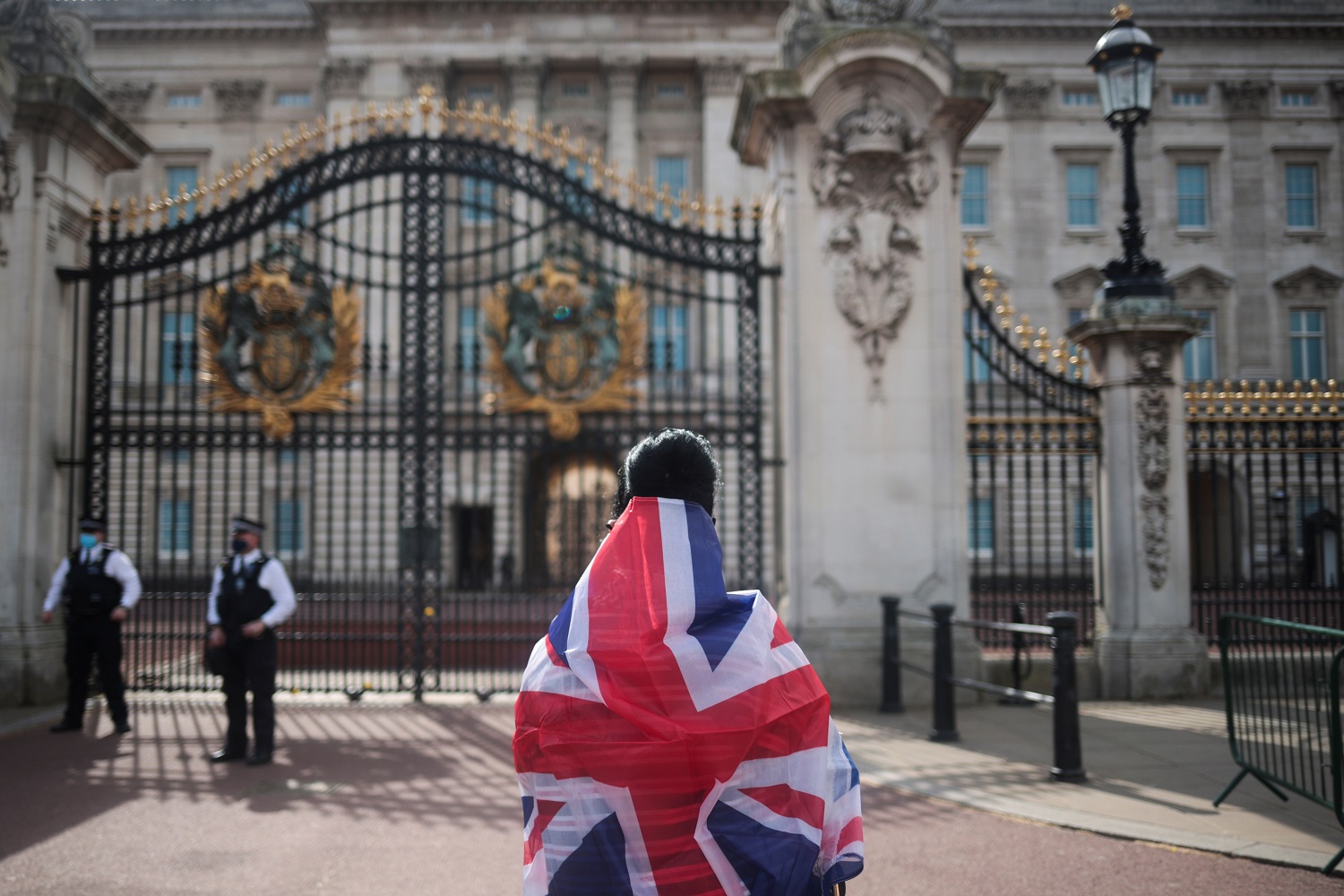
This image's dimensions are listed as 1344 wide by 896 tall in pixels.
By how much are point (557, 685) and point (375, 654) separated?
1276 cm

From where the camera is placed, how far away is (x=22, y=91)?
9.81 metres

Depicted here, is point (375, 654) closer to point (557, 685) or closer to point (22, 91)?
point (22, 91)

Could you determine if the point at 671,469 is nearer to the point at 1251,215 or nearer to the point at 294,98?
the point at 1251,215

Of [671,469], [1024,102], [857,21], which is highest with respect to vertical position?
[1024,102]

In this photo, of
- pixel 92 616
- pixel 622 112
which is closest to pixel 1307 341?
pixel 622 112

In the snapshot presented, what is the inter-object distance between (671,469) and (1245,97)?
3576cm

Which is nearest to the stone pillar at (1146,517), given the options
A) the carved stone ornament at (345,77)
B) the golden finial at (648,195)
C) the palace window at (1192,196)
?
the golden finial at (648,195)

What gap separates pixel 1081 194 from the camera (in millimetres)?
32562

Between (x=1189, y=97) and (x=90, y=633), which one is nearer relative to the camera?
(x=90, y=633)

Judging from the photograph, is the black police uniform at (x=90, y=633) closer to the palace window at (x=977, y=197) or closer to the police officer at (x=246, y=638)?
the police officer at (x=246, y=638)

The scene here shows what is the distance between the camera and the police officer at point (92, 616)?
28.5 ft

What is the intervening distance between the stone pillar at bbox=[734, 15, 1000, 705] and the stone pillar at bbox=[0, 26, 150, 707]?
6516 mm

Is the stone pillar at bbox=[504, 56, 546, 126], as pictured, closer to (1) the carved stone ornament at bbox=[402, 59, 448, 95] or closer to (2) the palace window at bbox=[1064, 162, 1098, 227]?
(1) the carved stone ornament at bbox=[402, 59, 448, 95]

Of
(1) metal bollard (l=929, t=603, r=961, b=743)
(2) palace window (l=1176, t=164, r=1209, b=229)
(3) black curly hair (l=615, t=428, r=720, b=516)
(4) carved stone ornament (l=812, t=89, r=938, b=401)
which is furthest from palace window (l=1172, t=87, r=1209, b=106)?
(3) black curly hair (l=615, t=428, r=720, b=516)
